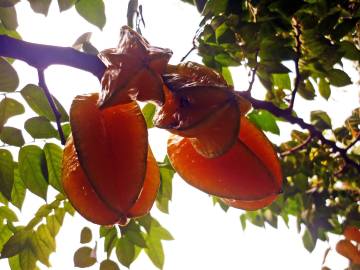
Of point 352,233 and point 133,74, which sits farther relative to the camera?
point 352,233

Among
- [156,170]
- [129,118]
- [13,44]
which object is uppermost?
[13,44]

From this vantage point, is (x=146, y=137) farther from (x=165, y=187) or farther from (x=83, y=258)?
(x=83, y=258)

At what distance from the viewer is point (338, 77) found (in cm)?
180

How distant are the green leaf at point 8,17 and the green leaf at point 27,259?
814 millimetres

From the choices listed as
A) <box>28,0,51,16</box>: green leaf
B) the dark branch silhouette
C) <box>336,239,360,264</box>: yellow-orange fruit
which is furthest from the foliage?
<box>336,239,360,264</box>: yellow-orange fruit

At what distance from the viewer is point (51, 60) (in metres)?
1.02

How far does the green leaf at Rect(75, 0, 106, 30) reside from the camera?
1478 mm

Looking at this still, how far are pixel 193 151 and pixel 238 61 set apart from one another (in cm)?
72

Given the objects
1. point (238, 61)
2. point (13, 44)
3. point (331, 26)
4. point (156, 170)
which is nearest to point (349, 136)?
point (331, 26)

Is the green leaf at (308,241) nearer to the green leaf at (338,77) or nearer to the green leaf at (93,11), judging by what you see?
the green leaf at (338,77)

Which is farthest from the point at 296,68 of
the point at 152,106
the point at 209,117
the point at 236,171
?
the point at 209,117

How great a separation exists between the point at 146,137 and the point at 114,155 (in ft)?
0.26

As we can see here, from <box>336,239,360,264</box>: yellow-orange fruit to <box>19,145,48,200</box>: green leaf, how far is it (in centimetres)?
135

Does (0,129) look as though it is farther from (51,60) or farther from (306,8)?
(306,8)
